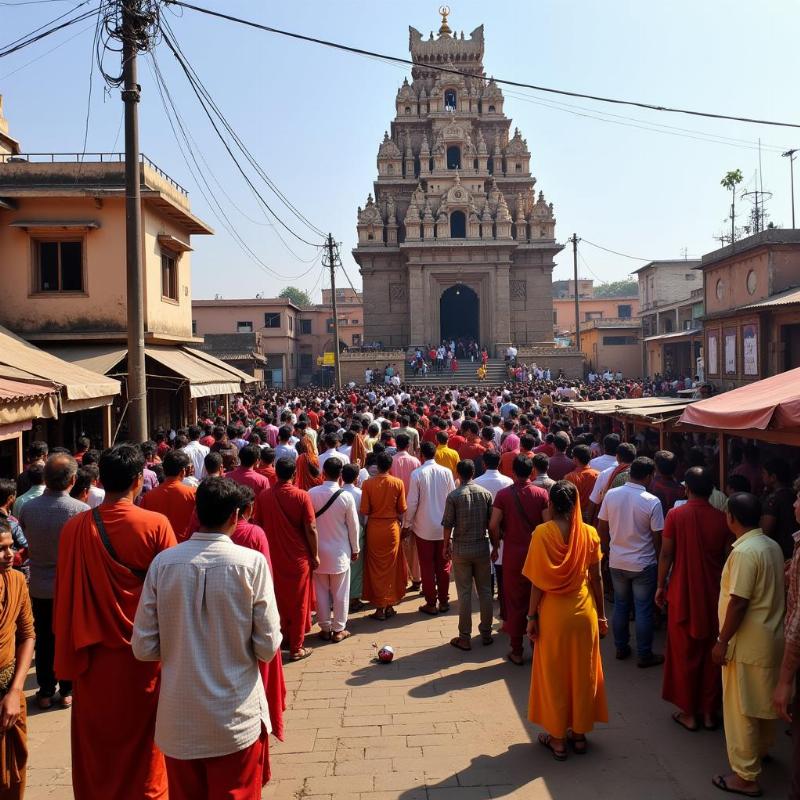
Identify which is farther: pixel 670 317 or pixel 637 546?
pixel 670 317

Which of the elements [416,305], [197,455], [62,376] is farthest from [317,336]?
[197,455]

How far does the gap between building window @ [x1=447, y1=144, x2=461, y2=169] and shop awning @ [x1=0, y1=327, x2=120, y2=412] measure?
1325 inches

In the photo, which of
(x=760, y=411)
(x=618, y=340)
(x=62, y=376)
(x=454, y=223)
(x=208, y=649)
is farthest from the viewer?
(x=618, y=340)

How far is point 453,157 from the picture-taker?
4231cm

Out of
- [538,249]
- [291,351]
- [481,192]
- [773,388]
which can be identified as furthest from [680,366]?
[773,388]

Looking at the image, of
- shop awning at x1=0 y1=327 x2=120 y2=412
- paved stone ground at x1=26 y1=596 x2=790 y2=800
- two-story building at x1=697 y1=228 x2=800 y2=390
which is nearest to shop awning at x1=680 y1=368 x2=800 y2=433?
paved stone ground at x1=26 y1=596 x2=790 y2=800

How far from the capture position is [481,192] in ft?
136

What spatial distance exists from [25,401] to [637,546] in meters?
7.12

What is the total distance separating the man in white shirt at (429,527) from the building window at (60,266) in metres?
10.5

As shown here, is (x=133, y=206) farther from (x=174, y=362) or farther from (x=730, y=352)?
(x=730, y=352)

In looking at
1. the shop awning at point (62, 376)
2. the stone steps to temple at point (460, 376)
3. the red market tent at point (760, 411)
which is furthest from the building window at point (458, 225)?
the red market tent at point (760, 411)

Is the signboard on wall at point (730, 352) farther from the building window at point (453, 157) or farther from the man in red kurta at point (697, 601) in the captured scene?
the building window at point (453, 157)

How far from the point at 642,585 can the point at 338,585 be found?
9.11ft

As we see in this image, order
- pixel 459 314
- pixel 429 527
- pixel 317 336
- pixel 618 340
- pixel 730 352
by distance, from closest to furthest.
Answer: pixel 429 527
pixel 730 352
pixel 618 340
pixel 459 314
pixel 317 336
